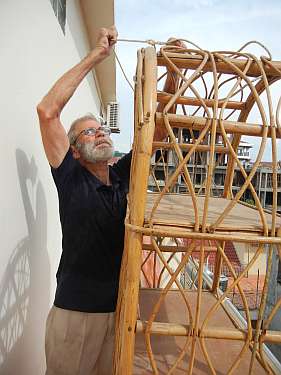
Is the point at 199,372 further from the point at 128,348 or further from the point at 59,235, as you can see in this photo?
the point at 59,235

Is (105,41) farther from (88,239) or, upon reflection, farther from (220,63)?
(88,239)

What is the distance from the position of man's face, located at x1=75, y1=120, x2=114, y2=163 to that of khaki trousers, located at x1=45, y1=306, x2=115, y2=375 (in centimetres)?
54

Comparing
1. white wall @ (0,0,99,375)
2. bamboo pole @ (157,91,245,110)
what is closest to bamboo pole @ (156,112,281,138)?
bamboo pole @ (157,91,245,110)

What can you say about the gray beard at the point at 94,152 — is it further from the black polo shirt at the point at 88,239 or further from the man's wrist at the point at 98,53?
the man's wrist at the point at 98,53

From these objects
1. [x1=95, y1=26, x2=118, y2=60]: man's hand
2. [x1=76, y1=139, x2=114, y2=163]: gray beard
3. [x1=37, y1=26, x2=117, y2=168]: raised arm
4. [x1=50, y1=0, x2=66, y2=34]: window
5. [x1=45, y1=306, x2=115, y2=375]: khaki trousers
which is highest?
[x1=50, y1=0, x2=66, y2=34]: window

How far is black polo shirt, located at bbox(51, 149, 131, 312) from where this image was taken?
3.43ft

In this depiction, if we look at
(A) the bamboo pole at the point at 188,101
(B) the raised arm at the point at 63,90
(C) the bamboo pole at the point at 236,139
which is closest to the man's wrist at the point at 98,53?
(B) the raised arm at the point at 63,90

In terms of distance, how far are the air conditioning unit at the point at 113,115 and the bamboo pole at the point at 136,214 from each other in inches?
237

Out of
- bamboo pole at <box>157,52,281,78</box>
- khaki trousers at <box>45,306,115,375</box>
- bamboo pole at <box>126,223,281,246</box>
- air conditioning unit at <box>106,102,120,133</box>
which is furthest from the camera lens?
air conditioning unit at <box>106,102,120,133</box>

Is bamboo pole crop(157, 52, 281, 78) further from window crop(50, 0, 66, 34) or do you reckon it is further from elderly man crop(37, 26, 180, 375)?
window crop(50, 0, 66, 34)

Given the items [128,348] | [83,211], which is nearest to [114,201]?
[83,211]

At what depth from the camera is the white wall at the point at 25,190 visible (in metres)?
0.97

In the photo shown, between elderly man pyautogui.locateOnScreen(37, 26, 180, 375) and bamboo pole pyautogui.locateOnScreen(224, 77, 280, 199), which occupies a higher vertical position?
bamboo pole pyautogui.locateOnScreen(224, 77, 280, 199)

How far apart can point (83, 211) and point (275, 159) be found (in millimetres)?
611
